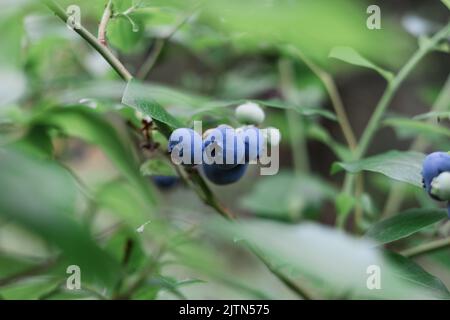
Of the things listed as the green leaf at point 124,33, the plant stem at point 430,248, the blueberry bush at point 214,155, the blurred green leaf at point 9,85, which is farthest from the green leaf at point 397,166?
the blurred green leaf at point 9,85

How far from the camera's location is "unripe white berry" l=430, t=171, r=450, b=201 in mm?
527

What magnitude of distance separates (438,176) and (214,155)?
0.73 feet

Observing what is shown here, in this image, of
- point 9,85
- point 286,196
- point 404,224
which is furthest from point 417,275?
point 286,196

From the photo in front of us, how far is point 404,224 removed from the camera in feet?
2.02

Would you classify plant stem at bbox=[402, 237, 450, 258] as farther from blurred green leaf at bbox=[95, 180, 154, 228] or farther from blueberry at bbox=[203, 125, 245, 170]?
blurred green leaf at bbox=[95, 180, 154, 228]

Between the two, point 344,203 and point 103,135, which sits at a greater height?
point 344,203

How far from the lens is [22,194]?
0.58ft

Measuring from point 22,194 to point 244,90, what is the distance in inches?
48.7

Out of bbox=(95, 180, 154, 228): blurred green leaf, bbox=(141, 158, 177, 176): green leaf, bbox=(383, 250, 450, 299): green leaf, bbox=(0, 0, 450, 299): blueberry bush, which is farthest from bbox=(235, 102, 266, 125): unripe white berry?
bbox=(95, 180, 154, 228): blurred green leaf

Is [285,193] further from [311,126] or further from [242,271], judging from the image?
[242,271]

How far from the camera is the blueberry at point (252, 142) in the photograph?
57 cm

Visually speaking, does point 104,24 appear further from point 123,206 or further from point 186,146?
point 123,206

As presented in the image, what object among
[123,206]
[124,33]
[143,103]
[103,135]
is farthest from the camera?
[124,33]
